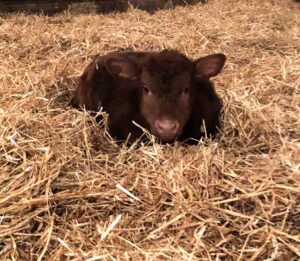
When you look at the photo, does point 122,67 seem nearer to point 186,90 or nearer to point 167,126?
point 186,90

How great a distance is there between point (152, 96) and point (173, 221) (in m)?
1.38

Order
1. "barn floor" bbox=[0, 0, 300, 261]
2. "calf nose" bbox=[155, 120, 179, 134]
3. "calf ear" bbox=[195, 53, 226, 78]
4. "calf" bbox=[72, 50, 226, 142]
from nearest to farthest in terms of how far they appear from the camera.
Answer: "barn floor" bbox=[0, 0, 300, 261] → "calf nose" bbox=[155, 120, 179, 134] → "calf" bbox=[72, 50, 226, 142] → "calf ear" bbox=[195, 53, 226, 78]

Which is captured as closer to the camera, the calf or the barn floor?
the barn floor

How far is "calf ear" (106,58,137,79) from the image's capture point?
4.36 meters

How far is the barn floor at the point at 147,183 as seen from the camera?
2883mm

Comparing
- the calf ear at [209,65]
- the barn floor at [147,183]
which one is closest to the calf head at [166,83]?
the calf ear at [209,65]

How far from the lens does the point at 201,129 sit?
436cm

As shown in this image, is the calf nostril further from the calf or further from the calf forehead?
the calf forehead

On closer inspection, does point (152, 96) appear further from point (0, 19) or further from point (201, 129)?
point (0, 19)

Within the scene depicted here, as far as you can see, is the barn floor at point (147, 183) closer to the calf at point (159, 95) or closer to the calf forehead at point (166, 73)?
the calf at point (159, 95)

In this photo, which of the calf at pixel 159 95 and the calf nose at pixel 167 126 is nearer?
the calf nose at pixel 167 126

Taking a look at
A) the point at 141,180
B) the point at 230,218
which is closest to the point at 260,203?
the point at 230,218

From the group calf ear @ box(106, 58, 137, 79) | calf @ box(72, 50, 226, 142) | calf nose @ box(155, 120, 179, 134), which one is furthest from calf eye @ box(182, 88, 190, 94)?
calf ear @ box(106, 58, 137, 79)

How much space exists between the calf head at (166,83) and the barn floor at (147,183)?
0.23 meters
